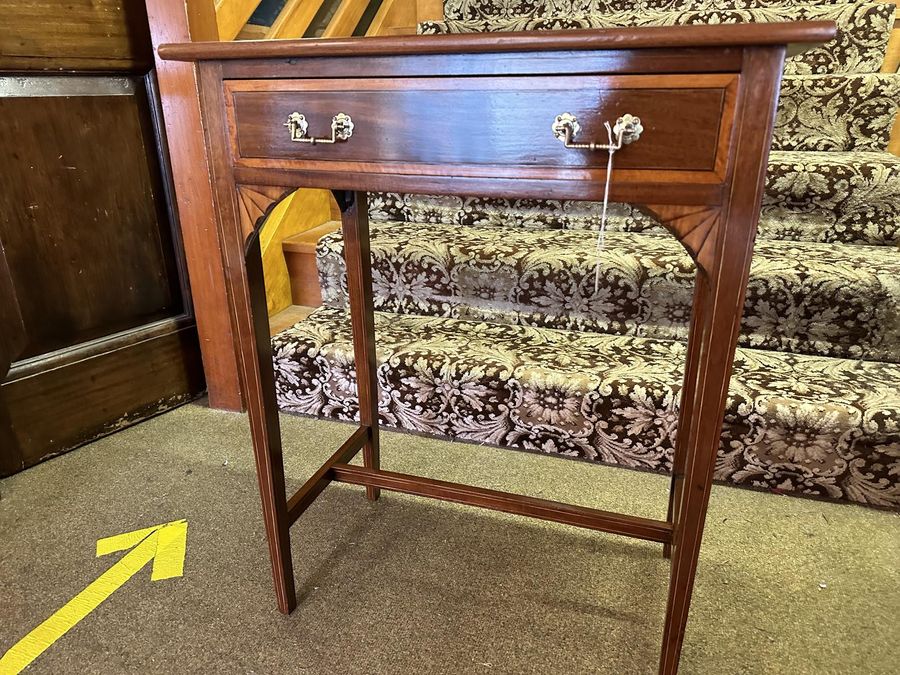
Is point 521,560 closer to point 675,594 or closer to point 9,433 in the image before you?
point 675,594

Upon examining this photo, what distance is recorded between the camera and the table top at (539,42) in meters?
0.61

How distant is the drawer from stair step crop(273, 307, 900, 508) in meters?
0.80

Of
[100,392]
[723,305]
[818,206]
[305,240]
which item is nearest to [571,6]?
[818,206]

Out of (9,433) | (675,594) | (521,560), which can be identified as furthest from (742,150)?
(9,433)

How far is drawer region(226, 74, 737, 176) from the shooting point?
68cm

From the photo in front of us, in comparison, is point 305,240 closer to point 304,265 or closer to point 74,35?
point 304,265

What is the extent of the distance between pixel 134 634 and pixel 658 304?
53.1 inches

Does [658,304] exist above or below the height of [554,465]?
above

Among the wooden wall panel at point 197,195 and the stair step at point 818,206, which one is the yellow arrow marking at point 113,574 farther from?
the stair step at point 818,206

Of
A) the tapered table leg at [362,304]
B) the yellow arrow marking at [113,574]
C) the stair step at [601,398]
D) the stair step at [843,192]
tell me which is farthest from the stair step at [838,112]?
the yellow arrow marking at [113,574]

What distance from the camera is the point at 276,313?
6.66 ft

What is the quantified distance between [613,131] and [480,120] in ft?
0.52

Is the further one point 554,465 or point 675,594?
point 554,465

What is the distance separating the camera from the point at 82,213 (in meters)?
1.53
